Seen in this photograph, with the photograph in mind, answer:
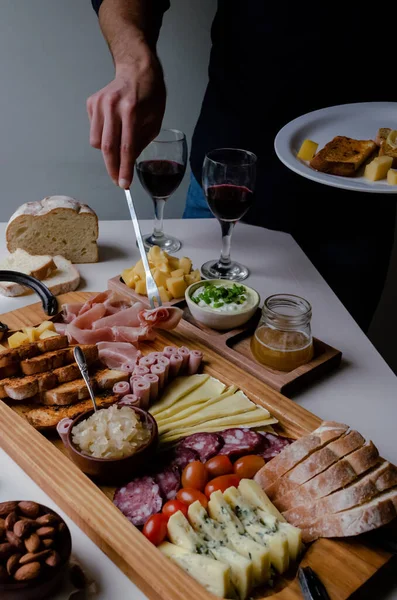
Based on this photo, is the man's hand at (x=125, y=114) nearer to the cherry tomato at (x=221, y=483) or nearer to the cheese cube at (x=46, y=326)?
the cheese cube at (x=46, y=326)

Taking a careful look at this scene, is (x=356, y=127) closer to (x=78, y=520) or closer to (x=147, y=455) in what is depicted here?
(x=147, y=455)

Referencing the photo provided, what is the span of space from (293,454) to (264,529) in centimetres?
20

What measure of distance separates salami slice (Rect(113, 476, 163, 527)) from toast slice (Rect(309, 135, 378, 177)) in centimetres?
119

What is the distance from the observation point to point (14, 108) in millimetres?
3455

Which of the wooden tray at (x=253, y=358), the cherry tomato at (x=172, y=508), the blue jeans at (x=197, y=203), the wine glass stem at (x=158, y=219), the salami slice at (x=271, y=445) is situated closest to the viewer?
the cherry tomato at (x=172, y=508)

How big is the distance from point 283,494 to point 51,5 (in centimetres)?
283

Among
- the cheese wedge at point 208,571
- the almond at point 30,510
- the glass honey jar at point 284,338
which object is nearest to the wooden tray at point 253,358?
the glass honey jar at point 284,338

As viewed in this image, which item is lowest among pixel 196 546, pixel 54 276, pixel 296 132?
pixel 54 276

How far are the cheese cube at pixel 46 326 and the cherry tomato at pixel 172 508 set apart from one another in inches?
29.0

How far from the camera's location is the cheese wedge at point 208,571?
109 centimetres

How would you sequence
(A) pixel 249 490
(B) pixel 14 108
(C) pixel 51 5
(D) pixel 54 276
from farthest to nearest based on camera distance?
(B) pixel 14 108 → (C) pixel 51 5 → (D) pixel 54 276 → (A) pixel 249 490

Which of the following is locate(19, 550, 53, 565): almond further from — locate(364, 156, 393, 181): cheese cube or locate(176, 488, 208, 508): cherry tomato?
locate(364, 156, 393, 181): cheese cube

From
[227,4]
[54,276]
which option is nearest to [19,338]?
[54,276]

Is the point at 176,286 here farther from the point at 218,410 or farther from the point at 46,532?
the point at 46,532
